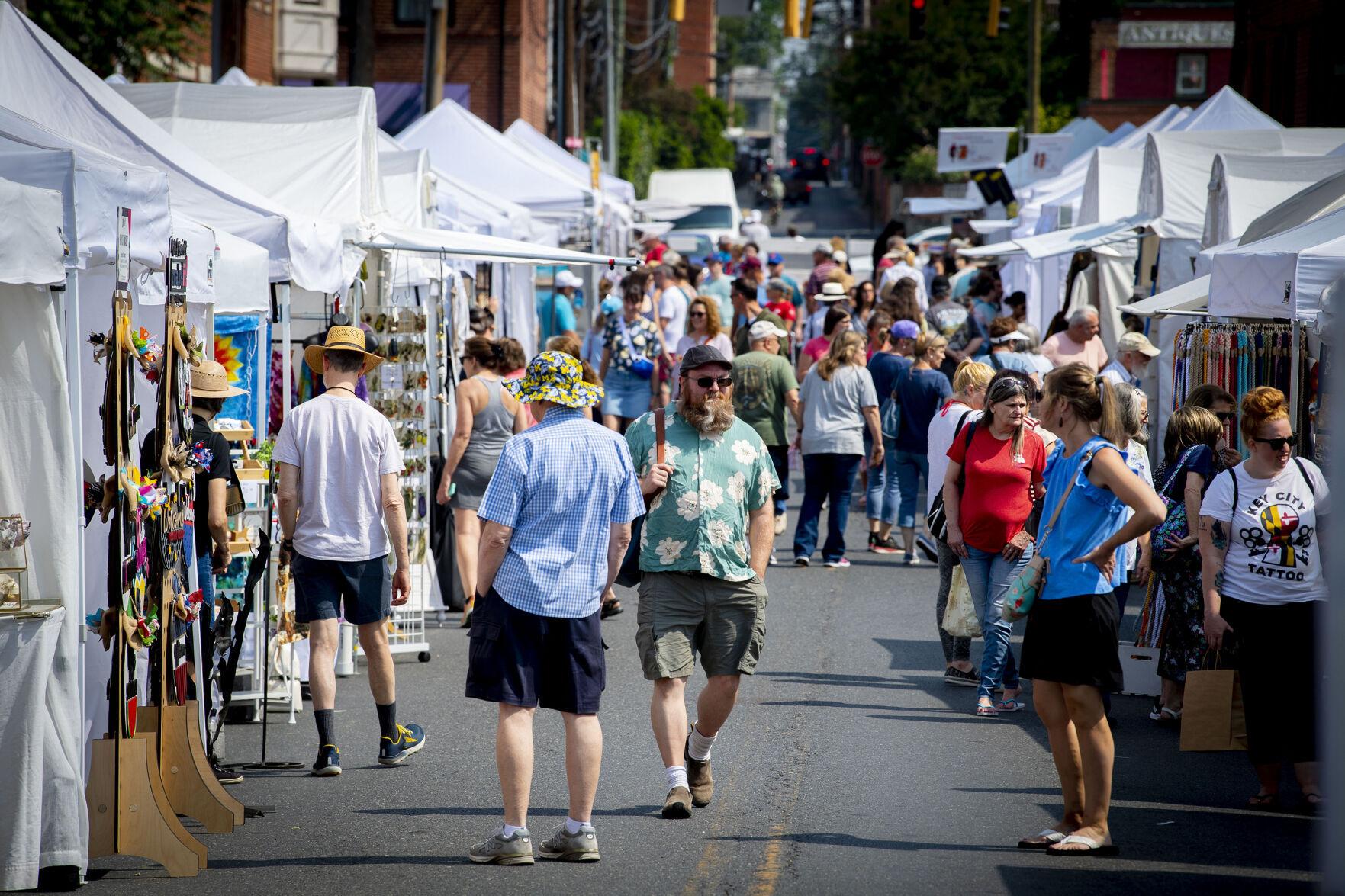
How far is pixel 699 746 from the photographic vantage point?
6.54 m

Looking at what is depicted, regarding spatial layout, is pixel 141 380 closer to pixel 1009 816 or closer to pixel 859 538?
pixel 1009 816

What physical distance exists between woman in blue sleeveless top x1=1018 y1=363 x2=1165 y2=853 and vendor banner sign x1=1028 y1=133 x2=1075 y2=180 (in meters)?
23.8

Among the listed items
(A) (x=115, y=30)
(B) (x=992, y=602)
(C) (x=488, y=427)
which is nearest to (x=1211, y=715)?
(B) (x=992, y=602)

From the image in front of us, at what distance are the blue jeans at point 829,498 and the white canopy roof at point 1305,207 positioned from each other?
359 cm

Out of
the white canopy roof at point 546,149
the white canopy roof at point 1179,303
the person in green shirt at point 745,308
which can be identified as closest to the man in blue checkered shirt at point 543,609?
the white canopy roof at point 1179,303

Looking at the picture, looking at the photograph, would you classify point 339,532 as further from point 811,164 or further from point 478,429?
point 811,164

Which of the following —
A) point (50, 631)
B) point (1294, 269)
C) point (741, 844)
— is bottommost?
point (741, 844)

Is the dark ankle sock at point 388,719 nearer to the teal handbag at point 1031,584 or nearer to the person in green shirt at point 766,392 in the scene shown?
the teal handbag at point 1031,584

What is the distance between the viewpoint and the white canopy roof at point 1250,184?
11836 millimetres

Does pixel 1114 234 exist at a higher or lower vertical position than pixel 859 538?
higher

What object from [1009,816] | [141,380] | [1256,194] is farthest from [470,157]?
[1009,816]

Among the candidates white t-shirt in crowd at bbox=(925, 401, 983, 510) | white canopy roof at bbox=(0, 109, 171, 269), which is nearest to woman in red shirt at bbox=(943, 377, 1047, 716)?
white t-shirt in crowd at bbox=(925, 401, 983, 510)

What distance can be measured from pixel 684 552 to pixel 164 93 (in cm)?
780

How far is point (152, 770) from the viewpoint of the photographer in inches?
226
